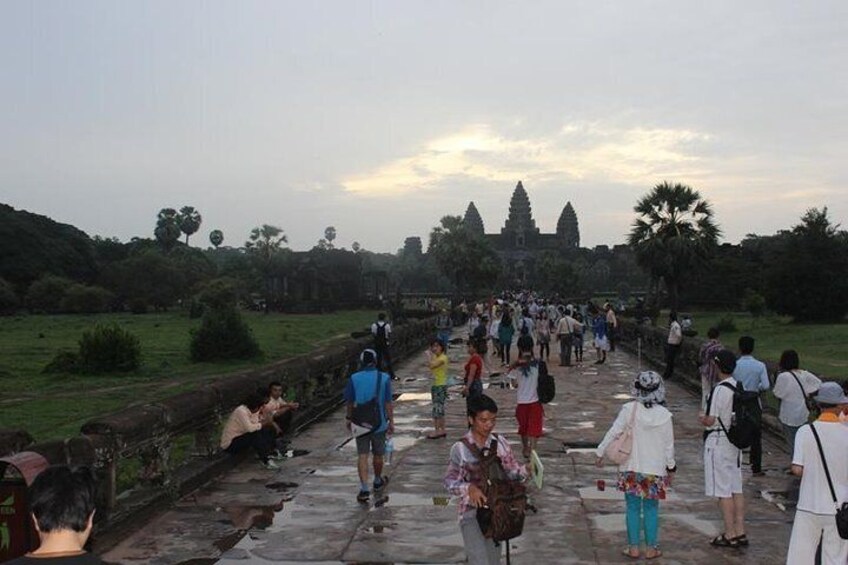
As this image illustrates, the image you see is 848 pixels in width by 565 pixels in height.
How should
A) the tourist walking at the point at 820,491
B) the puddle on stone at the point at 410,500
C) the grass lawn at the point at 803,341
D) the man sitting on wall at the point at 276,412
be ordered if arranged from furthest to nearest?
the grass lawn at the point at 803,341 → the man sitting on wall at the point at 276,412 → the puddle on stone at the point at 410,500 → the tourist walking at the point at 820,491

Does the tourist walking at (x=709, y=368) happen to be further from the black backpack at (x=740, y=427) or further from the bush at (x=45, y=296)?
the bush at (x=45, y=296)

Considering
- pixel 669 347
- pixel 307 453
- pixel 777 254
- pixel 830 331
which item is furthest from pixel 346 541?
pixel 777 254

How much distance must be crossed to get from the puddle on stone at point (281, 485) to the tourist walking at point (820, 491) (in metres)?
5.81

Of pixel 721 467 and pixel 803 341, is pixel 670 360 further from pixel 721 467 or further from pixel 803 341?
pixel 803 341

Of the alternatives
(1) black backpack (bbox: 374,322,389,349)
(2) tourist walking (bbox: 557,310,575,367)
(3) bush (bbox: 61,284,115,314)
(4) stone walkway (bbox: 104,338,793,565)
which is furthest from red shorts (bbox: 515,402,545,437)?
(3) bush (bbox: 61,284,115,314)

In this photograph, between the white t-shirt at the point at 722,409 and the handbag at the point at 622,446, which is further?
the white t-shirt at the point at 722,409

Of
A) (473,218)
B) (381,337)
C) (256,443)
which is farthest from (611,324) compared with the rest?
(473,218)

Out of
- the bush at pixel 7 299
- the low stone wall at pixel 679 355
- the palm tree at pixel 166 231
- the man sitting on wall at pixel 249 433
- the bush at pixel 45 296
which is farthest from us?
the palm tree at pixel 166 231

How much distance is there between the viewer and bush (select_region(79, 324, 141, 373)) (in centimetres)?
2924

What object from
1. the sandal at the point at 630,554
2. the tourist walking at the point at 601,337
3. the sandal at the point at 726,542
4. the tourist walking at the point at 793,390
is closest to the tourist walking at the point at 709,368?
the tourist walking at the point at 793,390

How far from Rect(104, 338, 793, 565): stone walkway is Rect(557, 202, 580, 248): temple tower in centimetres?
17115

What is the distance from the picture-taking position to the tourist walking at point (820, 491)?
5.69 meters

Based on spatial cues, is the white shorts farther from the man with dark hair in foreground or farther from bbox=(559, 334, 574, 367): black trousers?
bbox=(559, 334, 574, 367): black trousers

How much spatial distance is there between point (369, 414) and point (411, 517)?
4.08 feet
